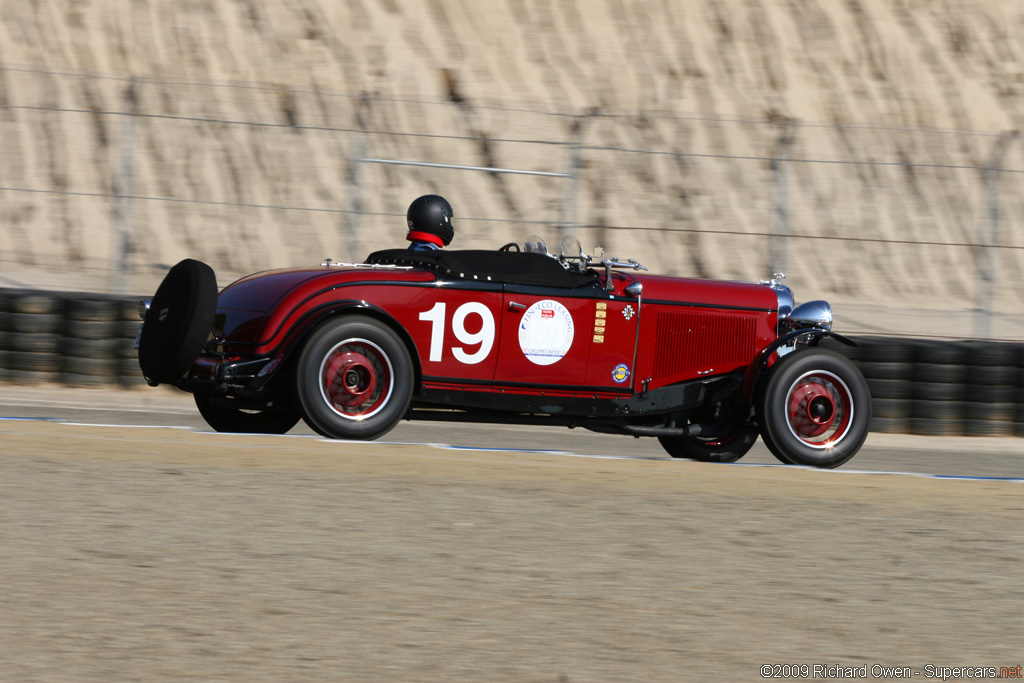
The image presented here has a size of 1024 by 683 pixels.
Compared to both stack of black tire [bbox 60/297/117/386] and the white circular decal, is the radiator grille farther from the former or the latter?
stack of black tire [bbox 60/297/117/386]

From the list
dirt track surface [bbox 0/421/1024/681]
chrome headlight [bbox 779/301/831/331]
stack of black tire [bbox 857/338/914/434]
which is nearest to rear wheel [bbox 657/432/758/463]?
chrome headlight [bbox 779/301/831/331]

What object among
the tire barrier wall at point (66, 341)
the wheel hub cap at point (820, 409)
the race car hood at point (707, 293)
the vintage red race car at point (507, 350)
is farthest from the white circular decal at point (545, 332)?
the tire barrier wall at point (66, 341)

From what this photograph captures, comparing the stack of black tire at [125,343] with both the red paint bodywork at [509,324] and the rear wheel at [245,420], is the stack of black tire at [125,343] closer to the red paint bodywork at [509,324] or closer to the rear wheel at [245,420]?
the rear wheel at [245,420]

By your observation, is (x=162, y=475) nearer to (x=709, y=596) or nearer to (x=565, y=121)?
(x=709, y=596)

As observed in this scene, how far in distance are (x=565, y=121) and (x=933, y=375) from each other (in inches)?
385

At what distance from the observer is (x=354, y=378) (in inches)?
258

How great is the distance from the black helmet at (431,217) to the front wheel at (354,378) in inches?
41.3

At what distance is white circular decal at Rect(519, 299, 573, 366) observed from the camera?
269 inches

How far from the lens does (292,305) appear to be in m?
6.52

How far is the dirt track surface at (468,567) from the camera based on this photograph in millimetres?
3527

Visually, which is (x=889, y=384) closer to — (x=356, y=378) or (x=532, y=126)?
(x=356, y=378)

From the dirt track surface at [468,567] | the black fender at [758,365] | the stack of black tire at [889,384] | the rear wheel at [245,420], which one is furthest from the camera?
the stack of black tire at [889,384]

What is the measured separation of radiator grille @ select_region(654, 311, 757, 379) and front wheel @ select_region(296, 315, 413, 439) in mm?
1431

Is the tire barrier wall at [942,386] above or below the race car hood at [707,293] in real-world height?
below
